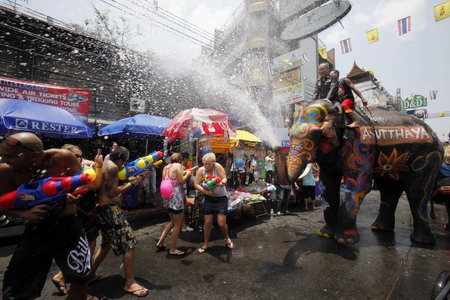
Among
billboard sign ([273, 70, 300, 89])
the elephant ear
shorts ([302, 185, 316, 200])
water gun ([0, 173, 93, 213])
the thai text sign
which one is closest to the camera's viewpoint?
water gun ([0, 173, 93, 213])

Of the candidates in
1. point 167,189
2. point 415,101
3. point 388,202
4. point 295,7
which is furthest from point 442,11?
point 415,101

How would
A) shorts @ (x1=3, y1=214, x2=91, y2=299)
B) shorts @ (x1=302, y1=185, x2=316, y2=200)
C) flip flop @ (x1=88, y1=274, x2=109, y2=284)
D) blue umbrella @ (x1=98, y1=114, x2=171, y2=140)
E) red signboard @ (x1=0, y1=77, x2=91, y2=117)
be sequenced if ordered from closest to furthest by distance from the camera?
shorts @ (x1=3, y1=214, x2=91, y2=299), flip flop @ (x1=88, y1=274, x2=109, y2=284), red signboard @ (x1=0, y1=77, x2=91, y2=117), blue umbrella @ (x1=98, y1=114, x2=171, y2=140), shorts @ (x1=302, y1=185, x2=316, y2=200)

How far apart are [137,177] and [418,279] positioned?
4343 mm

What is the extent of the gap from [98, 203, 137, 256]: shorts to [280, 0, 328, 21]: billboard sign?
23.4 metres

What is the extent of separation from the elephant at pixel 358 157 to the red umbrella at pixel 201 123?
2086 mm

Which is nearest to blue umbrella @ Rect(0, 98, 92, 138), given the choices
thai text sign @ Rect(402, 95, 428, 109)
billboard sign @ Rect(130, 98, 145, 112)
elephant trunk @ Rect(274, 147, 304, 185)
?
billboard sign @ Rect(130, 98, 145, 112)

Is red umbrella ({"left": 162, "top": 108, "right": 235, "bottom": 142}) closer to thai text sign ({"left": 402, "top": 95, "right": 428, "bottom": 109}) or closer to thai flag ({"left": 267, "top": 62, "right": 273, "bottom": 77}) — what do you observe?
thai flag ({"left": 267, "top": 62, "right": 273, "bottom": 77})

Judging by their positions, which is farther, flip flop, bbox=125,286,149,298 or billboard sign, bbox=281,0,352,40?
billboard sign, bbox=281,0,352,40

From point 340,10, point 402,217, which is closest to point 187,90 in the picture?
point 402,217

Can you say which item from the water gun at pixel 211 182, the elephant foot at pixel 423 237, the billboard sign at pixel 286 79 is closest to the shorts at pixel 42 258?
the water gun at pixel 211 182

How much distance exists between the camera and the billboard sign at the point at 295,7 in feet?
63.9

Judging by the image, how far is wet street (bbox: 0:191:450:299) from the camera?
2.87m

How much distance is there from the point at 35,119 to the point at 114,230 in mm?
4570

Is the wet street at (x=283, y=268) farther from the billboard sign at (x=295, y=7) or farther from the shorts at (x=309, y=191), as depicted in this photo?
the billboard sign at (x=295, y=7)
